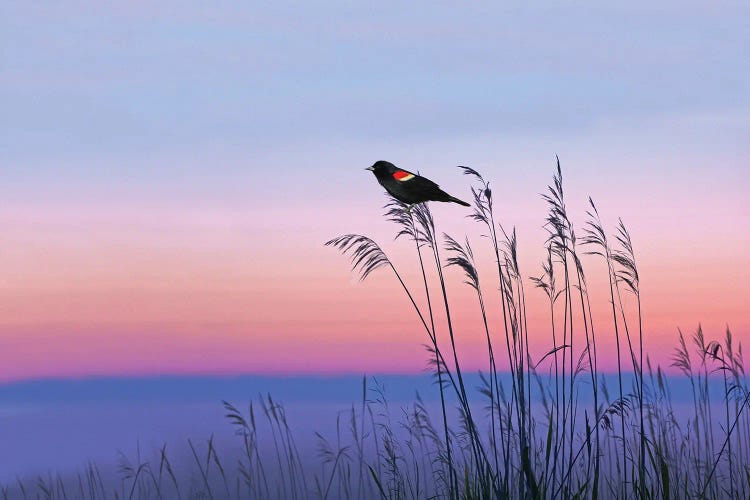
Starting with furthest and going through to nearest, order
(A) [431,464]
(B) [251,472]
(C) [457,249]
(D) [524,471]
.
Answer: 1. (B) [251,472]
2. (A) [431,464]
3. (C) [457,249]
4. (D) [524,471]

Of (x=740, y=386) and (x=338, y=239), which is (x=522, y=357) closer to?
(x=338, y=239)

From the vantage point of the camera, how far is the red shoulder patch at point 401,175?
760 centimetres

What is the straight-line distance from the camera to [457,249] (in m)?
5.83

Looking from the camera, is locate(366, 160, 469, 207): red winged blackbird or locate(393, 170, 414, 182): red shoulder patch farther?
locate(393, 170, 414, 182): red shoulder patch

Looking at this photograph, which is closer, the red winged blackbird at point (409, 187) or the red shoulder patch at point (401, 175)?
the red winged blackbird at point (409, 187)

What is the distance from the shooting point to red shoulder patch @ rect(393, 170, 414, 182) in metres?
7.60

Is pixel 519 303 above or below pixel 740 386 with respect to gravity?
above

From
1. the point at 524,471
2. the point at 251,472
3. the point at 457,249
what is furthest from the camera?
the point at 251,472

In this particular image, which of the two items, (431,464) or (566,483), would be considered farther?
(431,464)

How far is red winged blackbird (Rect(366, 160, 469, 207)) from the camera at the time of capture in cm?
731

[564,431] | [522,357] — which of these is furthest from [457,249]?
[564,431]

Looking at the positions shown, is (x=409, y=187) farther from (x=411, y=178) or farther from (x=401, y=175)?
(x=401, y=175)

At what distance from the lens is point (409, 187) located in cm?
746

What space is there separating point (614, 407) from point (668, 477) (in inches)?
23.0
